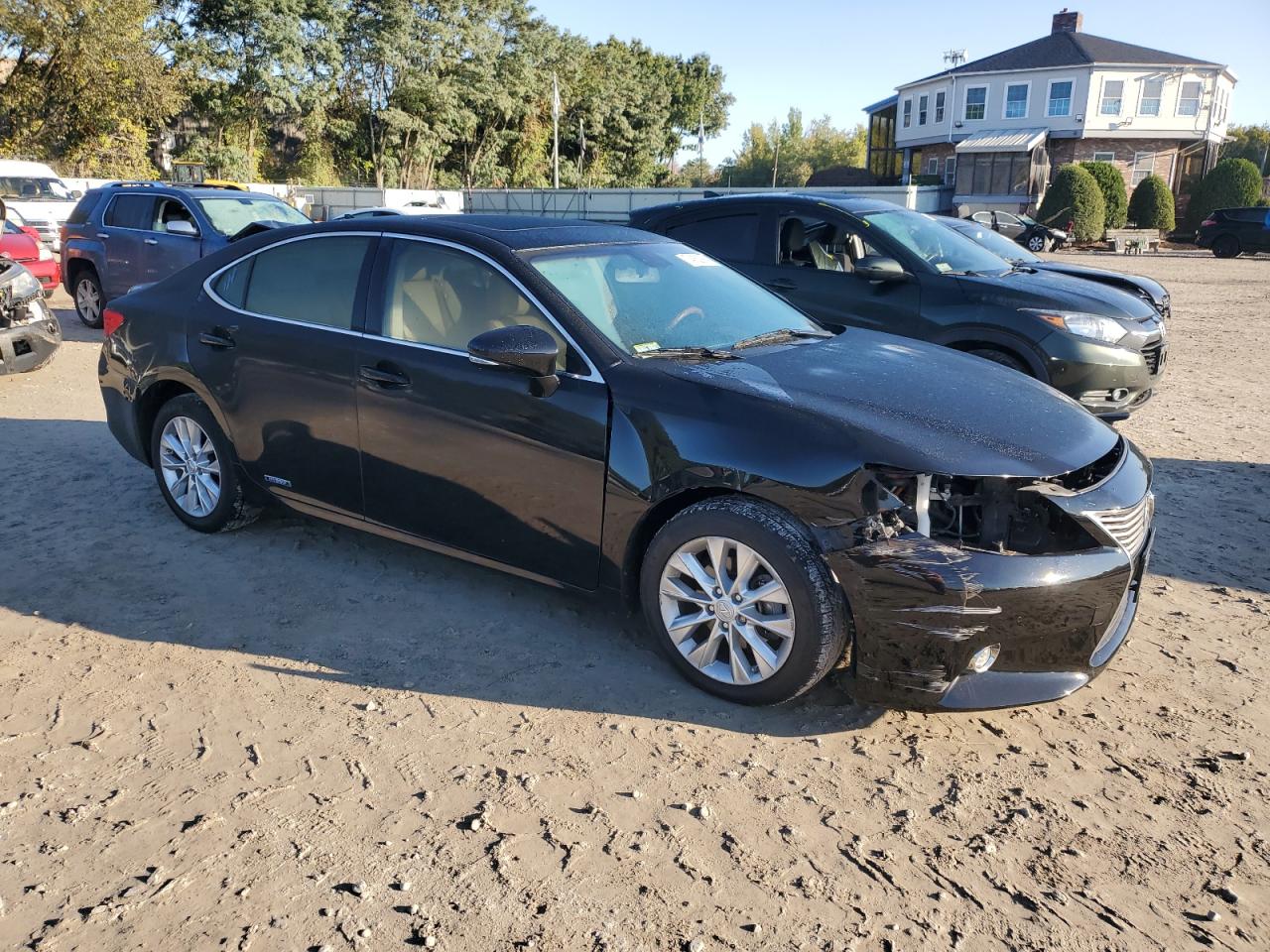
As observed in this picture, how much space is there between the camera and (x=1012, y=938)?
2.58m

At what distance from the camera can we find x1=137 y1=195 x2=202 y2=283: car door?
11.7 meters

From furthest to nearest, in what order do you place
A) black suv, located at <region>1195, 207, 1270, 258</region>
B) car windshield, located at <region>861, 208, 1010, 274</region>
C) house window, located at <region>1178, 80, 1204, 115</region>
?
house window, located at <region>1178, 80, 1204, 115</region> < black suv, located at <region>1195, 207, 1270, 258</region> < car windshield, located at <region>861, 208, 1010, 274</region>

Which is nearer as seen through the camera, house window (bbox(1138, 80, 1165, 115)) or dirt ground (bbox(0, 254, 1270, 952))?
dirt ground (bbox(0, 254, 1270, 952))

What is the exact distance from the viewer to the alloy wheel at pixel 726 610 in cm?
349

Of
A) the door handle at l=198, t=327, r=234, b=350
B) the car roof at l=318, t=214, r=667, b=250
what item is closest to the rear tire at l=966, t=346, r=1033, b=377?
the car roof at l=318, t=214, r=667, b=250

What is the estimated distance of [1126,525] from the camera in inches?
140

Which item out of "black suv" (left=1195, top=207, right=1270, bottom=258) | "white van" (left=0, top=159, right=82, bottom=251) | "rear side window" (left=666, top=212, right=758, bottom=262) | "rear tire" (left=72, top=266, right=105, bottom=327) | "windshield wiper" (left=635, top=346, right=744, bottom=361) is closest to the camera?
"windshield wiper" (left=635, top=346, right=744, bottom=361)

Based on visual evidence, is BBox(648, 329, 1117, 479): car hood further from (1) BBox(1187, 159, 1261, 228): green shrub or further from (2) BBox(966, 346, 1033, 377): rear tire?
(1) BBox(1187, 159, 1261, 228): green shrub

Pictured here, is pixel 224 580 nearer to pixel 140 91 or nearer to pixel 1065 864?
pixel 1065 864

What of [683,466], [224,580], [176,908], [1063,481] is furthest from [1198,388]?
[176,908]

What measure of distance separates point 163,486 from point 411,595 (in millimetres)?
1817

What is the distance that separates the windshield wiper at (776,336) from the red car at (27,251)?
10.9 metres

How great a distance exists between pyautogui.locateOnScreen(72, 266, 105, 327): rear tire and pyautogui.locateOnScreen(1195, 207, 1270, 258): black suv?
31.3 metres

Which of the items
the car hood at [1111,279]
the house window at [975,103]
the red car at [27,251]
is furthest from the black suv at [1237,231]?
the red car at [27,251]
